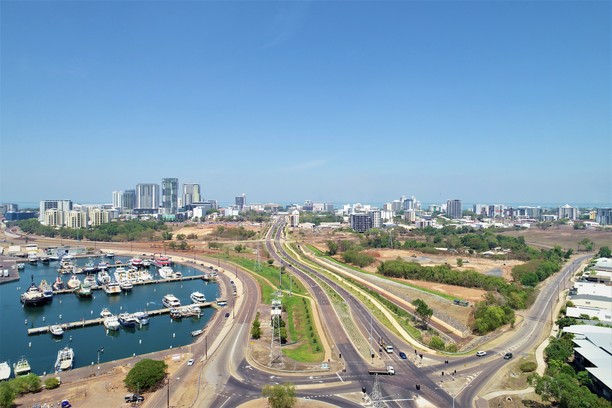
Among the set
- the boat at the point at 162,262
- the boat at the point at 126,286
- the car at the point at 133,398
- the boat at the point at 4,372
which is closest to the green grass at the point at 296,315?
the car at the point at 133,398

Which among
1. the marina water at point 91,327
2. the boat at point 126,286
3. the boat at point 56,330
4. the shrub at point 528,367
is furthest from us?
the boat at point 126,286

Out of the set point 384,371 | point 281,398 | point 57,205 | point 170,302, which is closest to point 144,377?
point 281,398

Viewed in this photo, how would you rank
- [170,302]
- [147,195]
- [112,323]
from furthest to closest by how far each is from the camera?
[147,195] < [170,302] < [112,323]

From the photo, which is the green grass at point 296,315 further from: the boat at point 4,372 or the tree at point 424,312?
the boat at point 4,372

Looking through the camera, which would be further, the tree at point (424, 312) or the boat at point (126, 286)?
the boat at point (126, 286)

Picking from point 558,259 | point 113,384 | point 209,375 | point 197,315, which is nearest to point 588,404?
point 209,375

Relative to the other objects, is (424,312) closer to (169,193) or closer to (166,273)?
(166,273)
